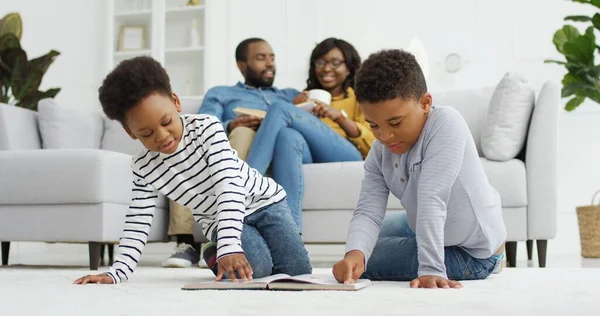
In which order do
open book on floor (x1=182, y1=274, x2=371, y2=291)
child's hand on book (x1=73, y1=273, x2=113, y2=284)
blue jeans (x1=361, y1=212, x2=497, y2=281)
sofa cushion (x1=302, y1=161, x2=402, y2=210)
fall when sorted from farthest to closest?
sofa cushion (x1=302, y1=161, x2=402, y2=210) < blue jeans (x1=361, y1=212, x2=497, y2=281) < child's hand on book (x1=73, y1=273, x2=113, y2=284) < open book on floor (x1=182, y1=274, x2=371, y2=291)

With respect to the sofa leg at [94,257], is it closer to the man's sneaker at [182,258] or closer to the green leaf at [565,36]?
the man's sneaker at [182,258]

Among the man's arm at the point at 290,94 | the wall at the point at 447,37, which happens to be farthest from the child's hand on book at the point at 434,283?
the wall at the point at 447,37

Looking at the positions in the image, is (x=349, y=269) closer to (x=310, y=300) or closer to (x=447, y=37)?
(x=310, y=300)

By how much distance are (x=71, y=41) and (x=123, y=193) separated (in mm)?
2981

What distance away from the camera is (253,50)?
133 inches

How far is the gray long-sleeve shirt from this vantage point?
145 cm

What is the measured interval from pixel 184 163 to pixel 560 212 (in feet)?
10.0

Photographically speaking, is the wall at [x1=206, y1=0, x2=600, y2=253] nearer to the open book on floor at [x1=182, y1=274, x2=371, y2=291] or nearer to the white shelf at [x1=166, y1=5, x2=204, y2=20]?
the white shelf at [x1=166, y1=5, x2=204, y2=20]

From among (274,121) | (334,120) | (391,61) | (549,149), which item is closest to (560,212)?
(549,149)

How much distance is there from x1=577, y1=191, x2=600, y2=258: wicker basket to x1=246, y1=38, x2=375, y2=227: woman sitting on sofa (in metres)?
1.09

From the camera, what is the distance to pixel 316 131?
109 inches

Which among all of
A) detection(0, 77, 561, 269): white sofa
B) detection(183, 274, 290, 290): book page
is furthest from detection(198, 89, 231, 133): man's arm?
detection(183, 274, 290, 290): book page

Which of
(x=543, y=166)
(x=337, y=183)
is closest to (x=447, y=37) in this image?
(x=543, y=166)

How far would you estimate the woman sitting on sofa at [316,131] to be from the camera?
8.52ft
